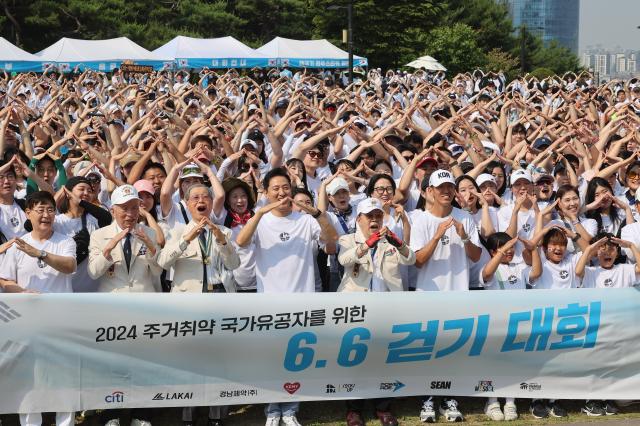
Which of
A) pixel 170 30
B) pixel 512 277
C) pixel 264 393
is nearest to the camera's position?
pixel 264 393

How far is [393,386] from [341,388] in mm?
400

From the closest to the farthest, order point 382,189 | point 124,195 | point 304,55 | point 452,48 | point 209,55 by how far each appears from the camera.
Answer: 1. point 124,195
2. point 382,189
3. point 209,55
4. point 304,55
5. point 452,48

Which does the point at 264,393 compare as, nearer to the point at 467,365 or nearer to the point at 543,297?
the point at 467,365

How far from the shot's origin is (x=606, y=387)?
23.4 ft

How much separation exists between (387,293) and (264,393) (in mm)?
1166

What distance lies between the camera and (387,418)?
6.85 m

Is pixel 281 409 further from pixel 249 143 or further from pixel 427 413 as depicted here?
pixel 249 143

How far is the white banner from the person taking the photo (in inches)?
250

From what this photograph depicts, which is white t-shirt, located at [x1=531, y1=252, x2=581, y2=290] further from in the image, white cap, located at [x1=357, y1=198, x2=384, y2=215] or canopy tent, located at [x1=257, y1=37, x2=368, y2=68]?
canopy tent, located at [x1=257, y1=37, x2=368, y2=68]

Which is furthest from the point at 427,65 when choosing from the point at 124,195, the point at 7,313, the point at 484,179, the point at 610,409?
the point at 7,313

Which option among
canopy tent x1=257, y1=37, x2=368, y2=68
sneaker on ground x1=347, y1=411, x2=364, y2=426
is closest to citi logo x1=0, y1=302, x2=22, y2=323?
sneaker on ground x1=347, y1=411, x2=364, y2=426

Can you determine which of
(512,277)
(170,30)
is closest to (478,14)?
(170,30)

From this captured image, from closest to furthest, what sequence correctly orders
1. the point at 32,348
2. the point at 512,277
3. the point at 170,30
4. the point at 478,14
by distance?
the point at 32,348, the point at 512,277, the point at 170,30, the point at 478,14

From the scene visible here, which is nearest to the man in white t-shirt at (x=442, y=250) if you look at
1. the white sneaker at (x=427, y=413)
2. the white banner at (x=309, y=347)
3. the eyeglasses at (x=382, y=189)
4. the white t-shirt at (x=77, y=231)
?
the white sneaker at (x=427, y=413)
